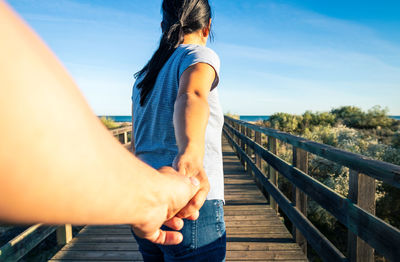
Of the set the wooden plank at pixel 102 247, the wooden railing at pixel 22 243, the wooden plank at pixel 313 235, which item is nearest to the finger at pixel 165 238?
the wooden plank at pixel 313 235

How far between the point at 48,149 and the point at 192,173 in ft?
1.13

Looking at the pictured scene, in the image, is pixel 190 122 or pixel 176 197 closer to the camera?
pixel 176 197

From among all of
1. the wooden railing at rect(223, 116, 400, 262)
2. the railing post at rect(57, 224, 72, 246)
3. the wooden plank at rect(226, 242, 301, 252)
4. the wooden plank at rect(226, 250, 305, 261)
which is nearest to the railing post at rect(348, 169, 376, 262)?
the wooden railing at rect(223, 116, 400, 262)

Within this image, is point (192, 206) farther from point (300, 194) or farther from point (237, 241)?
point (237, 241)

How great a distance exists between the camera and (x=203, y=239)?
37.0 inches

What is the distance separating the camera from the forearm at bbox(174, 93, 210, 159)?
61 cm

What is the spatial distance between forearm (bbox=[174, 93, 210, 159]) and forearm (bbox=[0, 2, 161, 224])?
274 mm

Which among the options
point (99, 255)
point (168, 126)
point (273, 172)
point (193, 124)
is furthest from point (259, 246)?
point (193, 124)

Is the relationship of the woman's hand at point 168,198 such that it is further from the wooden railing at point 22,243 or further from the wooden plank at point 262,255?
the wooden plank at point 262,255

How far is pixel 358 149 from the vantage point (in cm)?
630

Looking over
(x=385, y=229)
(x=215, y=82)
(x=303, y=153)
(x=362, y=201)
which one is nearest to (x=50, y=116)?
(x=215, y=82)

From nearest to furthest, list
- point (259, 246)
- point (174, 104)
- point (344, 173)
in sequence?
point (174, 104) < point (259, 246) < point (344, 173)

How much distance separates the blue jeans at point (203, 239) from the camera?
925 millimetres

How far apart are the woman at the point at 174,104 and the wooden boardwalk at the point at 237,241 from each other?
5.73 ft
